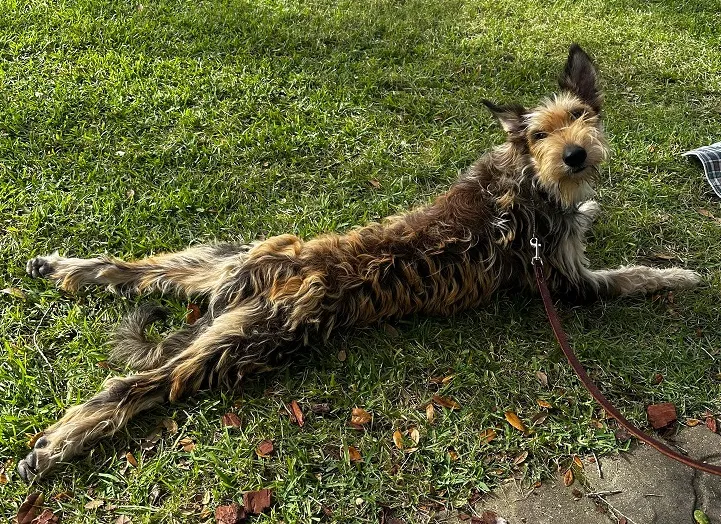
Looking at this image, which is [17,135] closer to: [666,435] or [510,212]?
[510,212]

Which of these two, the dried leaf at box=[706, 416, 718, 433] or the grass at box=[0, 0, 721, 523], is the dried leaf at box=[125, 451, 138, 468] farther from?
the dried leaf at box=[706, 416, 718, 433]

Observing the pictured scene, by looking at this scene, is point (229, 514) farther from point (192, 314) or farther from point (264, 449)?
point (192, 314)

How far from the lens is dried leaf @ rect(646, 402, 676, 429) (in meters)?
3.68

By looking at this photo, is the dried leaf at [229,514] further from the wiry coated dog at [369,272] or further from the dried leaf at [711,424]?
the dried leaf at [711,424]

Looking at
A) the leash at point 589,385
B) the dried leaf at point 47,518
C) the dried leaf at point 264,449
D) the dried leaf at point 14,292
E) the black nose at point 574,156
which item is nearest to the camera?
the leash at point 589,385

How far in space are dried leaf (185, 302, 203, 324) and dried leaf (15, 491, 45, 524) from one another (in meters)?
1.39

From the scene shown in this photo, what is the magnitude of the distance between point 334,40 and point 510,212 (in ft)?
13.1

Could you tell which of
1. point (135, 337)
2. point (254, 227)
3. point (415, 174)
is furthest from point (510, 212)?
point (135, 337)

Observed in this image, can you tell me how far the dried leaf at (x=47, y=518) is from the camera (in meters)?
3.12

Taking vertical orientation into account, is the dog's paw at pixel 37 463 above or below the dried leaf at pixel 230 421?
above

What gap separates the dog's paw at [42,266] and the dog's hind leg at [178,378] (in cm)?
126

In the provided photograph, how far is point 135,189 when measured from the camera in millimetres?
5055

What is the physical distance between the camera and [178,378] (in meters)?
3.53

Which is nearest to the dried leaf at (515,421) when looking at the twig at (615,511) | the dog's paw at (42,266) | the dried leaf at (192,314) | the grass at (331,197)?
the grass at (331,197)
